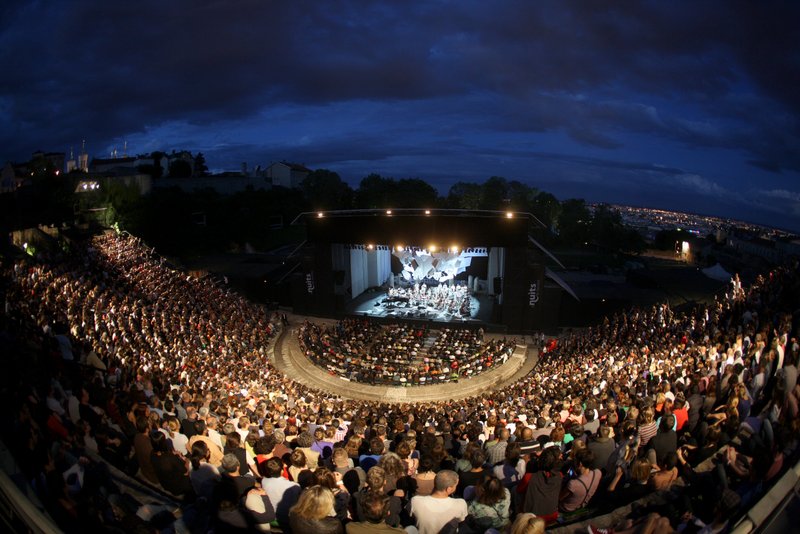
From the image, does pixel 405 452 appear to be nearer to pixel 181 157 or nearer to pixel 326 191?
pixel 326 191

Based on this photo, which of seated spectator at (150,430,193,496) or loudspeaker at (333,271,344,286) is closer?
seated spectator at (150,430,193,496)

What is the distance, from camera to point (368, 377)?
55.5ft

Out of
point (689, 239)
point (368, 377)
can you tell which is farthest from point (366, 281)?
point (689, 239)

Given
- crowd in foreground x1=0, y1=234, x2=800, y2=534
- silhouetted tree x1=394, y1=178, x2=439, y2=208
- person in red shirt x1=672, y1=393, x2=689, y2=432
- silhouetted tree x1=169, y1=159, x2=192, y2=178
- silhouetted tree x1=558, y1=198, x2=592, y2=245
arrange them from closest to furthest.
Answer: crowd in foreground x1=0, y1=234, x2=800, y2=534
person in red shirt x1=672, y1=393, x2=689, y2=432
silhouetted tree x1=558, y1=198, x2=592, y2=245
silhouetted tree x1=394, y1=178, x2=439, y2=208
silhouetted tree x1=169, y1=159, x2=192, y2=178

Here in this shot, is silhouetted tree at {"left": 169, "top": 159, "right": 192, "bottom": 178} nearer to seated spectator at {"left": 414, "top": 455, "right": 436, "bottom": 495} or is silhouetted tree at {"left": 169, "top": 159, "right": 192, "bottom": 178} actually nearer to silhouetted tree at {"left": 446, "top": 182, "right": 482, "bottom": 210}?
silhouetted tree at {"left": 446, "top": 182, "right": 482, "bottom": 210}

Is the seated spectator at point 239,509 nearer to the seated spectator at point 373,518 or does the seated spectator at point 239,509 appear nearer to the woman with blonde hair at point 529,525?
the seated spectator at point 373,518

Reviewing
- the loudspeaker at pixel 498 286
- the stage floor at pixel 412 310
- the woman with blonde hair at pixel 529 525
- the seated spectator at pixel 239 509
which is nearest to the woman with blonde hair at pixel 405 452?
the seated spectator at pixel 239 509

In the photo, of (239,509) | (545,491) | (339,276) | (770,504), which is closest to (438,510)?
(545,491)

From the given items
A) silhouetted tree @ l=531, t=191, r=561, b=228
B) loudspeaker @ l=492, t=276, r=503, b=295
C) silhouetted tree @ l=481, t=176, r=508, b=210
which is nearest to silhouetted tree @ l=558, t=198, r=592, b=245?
silhouetted tree @ l=531, t=191, r=561, b=228

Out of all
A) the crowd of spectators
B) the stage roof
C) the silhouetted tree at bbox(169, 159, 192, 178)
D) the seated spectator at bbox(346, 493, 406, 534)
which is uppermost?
the silhouetted tree at bbox(169, 159, 192, 178)

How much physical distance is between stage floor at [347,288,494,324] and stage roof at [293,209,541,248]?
12.9 ft

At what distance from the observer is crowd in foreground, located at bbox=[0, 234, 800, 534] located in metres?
3.67

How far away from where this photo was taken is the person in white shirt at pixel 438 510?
3.56 meters

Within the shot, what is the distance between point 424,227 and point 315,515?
1907cm
